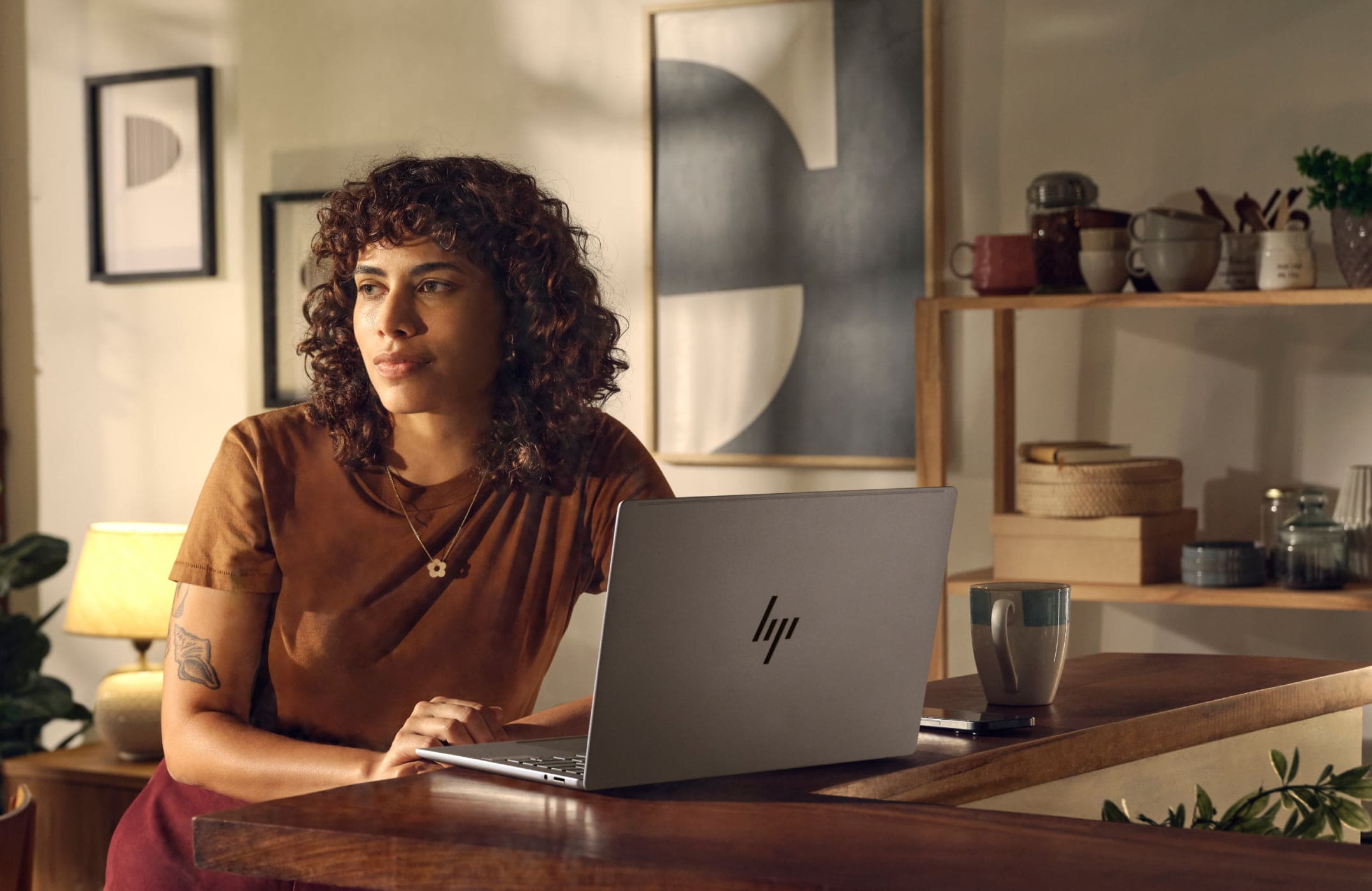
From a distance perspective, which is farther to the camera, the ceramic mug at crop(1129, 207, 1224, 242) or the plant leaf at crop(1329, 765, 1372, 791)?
the ceramic mug at crop(1129, 207, 1224, 242)

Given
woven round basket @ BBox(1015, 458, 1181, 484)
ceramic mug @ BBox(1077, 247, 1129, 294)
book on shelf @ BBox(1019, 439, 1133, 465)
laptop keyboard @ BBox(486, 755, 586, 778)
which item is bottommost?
laptop keyboard @ BBox(486, 755, 586, 778)

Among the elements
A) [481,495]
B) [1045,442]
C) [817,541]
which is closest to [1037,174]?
[1045,442]

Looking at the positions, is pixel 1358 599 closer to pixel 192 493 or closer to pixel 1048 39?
pixel 1048 39

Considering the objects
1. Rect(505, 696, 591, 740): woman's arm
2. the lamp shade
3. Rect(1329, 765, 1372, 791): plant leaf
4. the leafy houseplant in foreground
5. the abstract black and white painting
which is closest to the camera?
the leafy houseplant in foreground

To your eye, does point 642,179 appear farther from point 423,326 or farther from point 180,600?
point 180,600

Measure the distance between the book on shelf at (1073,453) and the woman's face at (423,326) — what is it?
1207 millimetres

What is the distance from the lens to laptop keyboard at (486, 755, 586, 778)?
117cm

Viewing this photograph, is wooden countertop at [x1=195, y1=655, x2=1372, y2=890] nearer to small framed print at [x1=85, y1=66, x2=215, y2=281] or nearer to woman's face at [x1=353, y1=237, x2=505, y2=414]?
woman's face at [x1=353, y1=237, x2=505, y2=414]

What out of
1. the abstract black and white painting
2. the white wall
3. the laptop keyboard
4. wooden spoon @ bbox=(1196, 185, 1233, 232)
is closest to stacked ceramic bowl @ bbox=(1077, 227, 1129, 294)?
wooden spoon @ bbox=(1196, 185, 1233, 232)

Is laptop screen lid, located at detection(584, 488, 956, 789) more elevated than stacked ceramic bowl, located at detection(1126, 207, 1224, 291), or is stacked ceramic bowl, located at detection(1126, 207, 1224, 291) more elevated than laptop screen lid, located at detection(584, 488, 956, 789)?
stacked ceramic bowl, located at detection(1126, 207, 1224, 291)

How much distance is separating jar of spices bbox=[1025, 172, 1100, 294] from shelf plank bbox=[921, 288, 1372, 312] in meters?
0.04

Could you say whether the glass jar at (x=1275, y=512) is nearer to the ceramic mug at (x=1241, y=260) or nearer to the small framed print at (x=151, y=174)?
the ceramic mug at (x=1241, y=260)

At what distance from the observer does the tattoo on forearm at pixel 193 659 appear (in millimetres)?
1784

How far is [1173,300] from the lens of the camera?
2648 mm
